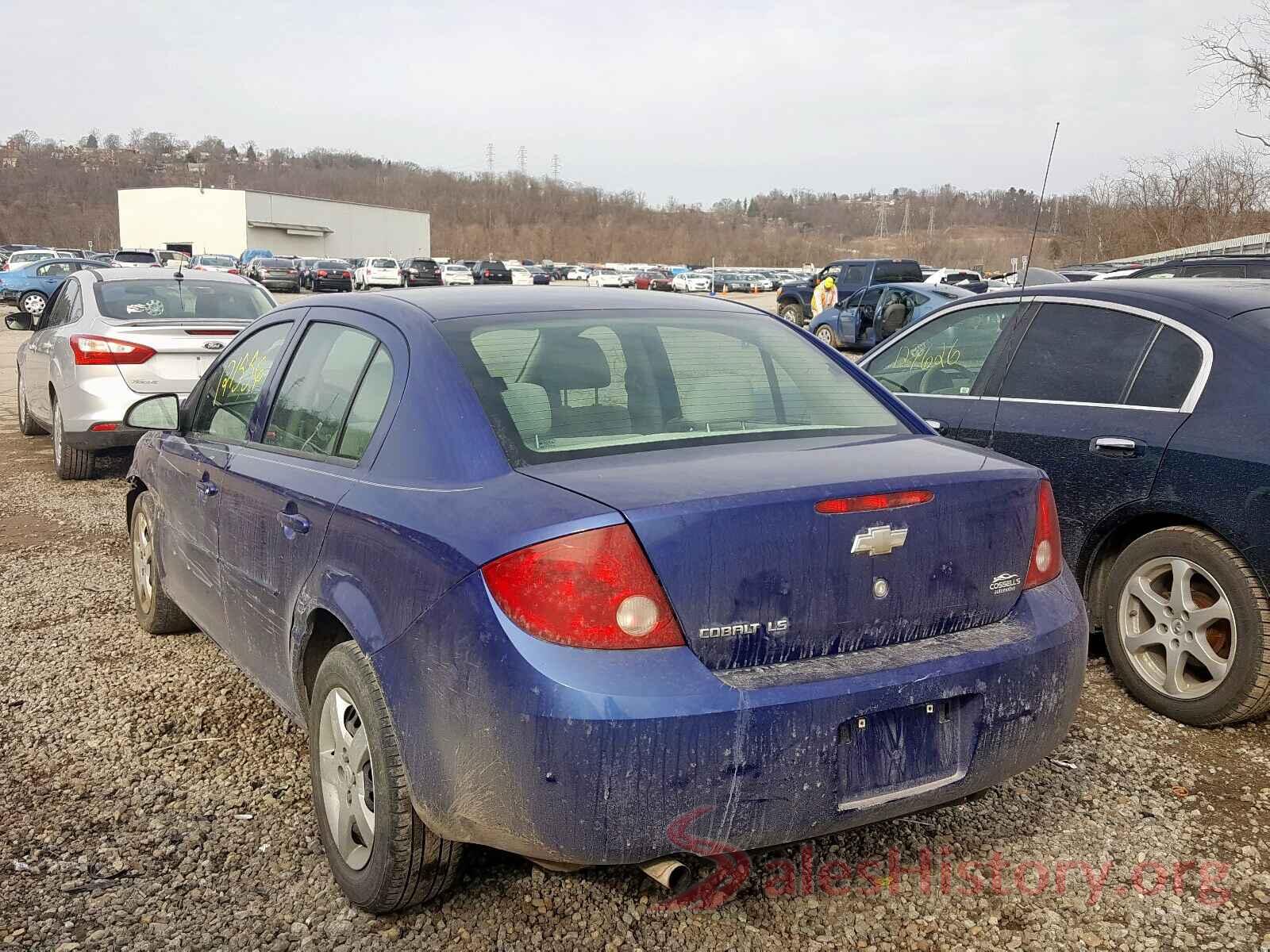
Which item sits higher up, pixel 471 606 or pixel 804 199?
pixel 804 199

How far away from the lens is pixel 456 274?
63281 mm

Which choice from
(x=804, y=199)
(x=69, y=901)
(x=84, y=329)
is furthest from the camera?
(x=804, y=199)

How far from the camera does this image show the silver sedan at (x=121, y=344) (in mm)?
8211

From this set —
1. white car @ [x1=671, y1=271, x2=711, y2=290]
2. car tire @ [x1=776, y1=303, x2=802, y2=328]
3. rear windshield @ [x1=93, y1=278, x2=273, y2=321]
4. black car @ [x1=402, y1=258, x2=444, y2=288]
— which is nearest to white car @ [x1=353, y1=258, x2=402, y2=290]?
black car @ [x1=402, y1=258, x2=444, y2=288]

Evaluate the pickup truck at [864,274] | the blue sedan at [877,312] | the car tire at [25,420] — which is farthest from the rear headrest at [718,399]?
the pickup truck at [864,274]

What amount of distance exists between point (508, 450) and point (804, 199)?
186977 millimetres

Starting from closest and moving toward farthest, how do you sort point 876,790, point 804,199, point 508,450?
point 876,790 < point 508,450 < point 804,199

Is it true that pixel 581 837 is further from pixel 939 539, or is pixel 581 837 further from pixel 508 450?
pixel 939 539

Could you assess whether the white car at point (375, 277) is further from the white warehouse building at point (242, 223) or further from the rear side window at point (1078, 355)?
the rear side window at point (1078, 355)

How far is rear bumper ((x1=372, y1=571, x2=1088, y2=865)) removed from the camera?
2277 mm

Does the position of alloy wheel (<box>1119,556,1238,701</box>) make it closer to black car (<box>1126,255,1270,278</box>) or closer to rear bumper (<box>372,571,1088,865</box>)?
rear bumper (<box>372,571,1088,865</box>)

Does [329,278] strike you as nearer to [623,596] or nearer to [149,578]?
[149,578]

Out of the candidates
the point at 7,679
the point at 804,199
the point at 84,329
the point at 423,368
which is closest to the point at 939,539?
the point at 423,368

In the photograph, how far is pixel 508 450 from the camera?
268 cm
